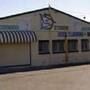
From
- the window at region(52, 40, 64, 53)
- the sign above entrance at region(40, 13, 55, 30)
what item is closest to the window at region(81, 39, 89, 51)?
the window at region(52, 40, 64, 53)

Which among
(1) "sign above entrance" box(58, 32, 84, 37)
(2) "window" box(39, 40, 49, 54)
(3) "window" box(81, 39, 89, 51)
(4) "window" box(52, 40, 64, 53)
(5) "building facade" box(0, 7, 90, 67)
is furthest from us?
(3) "window" box(81, 39, 89, 51)

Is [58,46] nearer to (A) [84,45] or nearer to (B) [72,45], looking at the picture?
(B) [72,45]

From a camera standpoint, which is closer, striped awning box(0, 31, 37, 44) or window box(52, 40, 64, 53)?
striped awning box(0, 31, 37, 44)

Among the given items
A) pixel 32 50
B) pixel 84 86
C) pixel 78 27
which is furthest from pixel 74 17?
pixel 84 86

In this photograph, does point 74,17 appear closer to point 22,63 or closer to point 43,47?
point 43,47

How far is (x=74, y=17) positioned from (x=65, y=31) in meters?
1.95

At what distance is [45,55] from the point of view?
1206 inches

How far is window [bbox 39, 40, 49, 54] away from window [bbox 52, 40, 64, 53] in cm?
77

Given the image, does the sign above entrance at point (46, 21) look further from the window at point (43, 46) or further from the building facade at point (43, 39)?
the window at point (43, 46)

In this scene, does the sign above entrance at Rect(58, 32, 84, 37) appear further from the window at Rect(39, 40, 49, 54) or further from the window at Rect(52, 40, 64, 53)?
the window at Rect(39, 40, 49, 54)

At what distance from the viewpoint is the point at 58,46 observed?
32.1 m

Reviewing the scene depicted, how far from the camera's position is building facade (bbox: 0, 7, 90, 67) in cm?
2830

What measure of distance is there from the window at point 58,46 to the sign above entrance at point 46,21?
1663 mm

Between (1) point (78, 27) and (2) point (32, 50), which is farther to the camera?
(1) point (78, 27)
